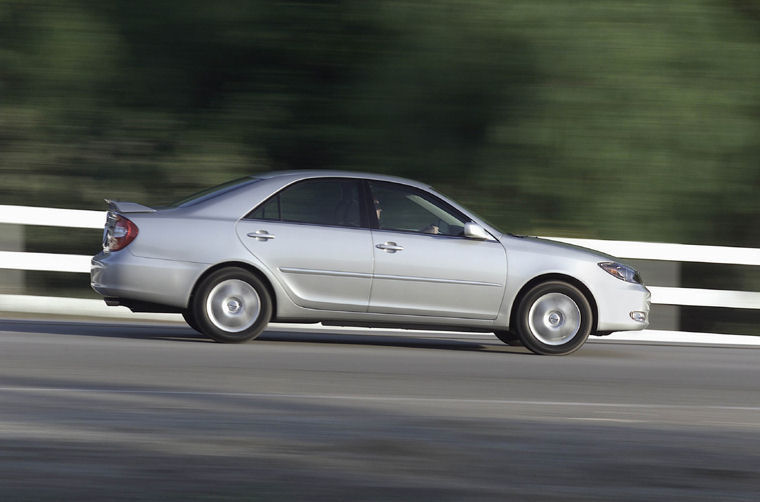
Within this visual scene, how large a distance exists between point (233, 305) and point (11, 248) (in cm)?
406

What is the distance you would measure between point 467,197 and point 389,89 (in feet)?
5.35

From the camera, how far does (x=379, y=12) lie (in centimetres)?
1445

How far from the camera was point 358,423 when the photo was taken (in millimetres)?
6480

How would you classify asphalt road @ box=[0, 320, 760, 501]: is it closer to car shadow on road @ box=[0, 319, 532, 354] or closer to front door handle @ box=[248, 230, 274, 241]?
car shadow on road @ box=[0, 319, 532, 354]

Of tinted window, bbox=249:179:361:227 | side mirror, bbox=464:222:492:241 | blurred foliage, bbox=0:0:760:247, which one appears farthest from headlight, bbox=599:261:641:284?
blurred foliage, bbox=0:0:760:247

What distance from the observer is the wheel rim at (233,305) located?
9633mm

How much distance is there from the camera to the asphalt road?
16.6 feet

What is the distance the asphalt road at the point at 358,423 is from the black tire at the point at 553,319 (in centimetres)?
18

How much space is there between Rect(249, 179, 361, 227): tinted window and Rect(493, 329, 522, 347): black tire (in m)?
1.62

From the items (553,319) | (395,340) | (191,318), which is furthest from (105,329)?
(553,319)

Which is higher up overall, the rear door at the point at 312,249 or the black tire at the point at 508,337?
the rear door at the point at 312,249

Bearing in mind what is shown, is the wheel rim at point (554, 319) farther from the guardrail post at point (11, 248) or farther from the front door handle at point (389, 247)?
the guardrail post at point (11, 248)

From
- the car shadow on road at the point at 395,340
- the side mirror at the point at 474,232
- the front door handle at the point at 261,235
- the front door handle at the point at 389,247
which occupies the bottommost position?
the car shadow on road at the point at 395,340

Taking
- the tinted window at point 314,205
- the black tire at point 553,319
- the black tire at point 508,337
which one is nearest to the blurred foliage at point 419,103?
the black tire at point 508,337
